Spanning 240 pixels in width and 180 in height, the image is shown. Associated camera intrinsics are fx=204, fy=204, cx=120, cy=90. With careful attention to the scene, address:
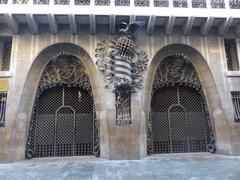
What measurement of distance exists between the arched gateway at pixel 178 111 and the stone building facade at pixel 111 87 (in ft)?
0.42

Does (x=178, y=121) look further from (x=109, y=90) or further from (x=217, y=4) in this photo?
(x=217, y=4)

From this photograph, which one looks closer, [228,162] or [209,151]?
[228,162]

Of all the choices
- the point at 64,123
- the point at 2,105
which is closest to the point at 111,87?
the point at 64,123

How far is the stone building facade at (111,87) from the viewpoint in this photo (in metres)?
9.66

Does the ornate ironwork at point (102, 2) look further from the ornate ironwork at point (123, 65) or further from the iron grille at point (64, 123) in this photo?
the iron grille at point (64, 123)

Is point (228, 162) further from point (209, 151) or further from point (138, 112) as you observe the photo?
point (138, 112)

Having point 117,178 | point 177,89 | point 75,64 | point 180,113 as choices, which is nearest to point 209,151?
point 180,113

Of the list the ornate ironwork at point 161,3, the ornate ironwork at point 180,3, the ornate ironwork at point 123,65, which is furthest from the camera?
the ornate ironwork at point 180,3

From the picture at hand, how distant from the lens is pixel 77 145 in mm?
10586

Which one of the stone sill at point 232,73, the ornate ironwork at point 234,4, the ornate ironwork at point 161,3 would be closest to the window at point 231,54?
the stone sill at point 232,73

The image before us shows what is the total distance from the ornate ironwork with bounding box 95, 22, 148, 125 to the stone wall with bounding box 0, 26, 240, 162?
298mm

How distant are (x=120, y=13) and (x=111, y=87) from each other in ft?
12.1

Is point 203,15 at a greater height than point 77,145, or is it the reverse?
point 203,15

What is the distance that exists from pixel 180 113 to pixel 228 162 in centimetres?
367
